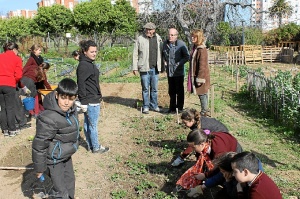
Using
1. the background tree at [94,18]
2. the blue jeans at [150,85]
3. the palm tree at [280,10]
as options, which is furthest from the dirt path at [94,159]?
the background tree at [94,18]

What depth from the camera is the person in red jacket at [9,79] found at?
16.5 ft

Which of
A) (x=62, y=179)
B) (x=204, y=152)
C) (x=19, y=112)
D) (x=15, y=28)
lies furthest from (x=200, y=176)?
(x=15, y=28)

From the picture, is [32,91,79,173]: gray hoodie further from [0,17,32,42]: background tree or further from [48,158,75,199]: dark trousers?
[0,17,32,42]: background tree

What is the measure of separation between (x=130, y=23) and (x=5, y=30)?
12529mm

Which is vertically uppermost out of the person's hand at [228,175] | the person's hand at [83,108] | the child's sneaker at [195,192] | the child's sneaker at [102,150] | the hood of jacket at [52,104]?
the hood of jacket at [52,104]

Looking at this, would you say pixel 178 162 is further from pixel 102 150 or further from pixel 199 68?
pixel 199 68

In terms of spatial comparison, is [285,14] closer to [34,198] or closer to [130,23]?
[130,23]

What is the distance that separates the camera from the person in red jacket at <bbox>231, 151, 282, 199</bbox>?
2283mm

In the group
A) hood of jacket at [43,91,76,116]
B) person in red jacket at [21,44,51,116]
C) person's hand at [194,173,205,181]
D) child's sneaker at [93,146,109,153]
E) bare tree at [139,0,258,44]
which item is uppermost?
bare tree at [139,0,258,44]

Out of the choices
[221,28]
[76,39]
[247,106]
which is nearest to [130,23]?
[76,39]

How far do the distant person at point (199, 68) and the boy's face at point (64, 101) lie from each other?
2890mm

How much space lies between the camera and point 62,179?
2.87 metres

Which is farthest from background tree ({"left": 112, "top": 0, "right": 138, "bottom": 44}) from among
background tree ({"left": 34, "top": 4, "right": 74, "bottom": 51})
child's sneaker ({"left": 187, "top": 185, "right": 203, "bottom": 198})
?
child's sneaker ({"left": 187, "top": 185, "right": 203, "bottom": 198})

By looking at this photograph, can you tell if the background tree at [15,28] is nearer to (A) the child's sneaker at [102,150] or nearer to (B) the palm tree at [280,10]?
(B) the palm tree at [280,10]
